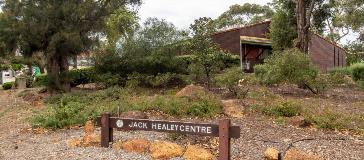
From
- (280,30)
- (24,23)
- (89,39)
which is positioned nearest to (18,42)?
(24,23)

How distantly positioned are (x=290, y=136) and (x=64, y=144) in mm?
4389

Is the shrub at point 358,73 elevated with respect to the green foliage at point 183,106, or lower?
elevated

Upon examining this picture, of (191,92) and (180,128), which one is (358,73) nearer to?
(191,92)

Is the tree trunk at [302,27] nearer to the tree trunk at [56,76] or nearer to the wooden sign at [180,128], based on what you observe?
the tree trunk at [56,76]

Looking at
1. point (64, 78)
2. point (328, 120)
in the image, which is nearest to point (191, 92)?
point (328, 120)

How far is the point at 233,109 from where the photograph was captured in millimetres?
10539

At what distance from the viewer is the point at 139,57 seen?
17.7 m

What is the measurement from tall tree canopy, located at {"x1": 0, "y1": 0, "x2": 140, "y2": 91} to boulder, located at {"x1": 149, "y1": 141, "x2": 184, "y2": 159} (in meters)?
9.95

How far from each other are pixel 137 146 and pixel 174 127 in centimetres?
86

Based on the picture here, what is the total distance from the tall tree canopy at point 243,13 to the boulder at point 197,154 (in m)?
47.1

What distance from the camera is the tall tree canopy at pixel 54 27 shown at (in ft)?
52.4

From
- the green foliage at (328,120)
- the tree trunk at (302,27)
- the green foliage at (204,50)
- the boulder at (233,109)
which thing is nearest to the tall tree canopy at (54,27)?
the green foliage at (204,50)

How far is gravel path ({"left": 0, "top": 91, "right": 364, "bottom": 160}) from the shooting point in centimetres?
704

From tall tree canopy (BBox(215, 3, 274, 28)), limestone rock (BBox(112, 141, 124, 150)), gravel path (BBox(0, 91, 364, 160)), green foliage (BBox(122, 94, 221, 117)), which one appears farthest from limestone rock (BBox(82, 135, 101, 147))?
tall tree canopy (BBox(215, 3, 274, 28))
